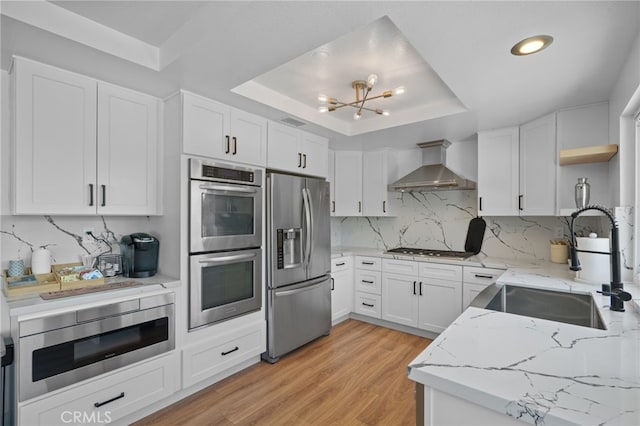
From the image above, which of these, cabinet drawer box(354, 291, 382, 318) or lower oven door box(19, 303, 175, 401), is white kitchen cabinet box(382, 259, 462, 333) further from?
lower oven door box(19, 303, 175, 401)

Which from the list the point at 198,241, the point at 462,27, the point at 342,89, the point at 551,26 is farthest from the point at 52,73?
the point at 551,26

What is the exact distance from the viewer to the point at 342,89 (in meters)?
2.60

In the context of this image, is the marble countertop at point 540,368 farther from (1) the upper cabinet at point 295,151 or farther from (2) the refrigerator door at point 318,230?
(1) the upper cabinet at point 295,151

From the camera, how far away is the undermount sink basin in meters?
1.90

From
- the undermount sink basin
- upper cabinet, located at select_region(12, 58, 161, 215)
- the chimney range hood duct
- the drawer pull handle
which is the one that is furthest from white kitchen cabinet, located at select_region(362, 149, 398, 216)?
the drawer pull handle

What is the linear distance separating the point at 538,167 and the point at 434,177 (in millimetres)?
997

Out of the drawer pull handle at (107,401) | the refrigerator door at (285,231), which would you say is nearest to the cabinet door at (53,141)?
the drawer pull handle at (107,401)

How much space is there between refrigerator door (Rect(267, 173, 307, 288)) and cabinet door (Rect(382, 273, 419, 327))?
44.2 inches

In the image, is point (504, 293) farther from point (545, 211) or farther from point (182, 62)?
point (182, 62)

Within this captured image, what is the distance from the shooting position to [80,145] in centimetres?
209

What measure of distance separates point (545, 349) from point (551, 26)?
1495mm

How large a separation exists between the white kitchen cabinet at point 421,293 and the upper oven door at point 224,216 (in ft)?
5.67

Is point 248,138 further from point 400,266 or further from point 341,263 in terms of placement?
point 400,266

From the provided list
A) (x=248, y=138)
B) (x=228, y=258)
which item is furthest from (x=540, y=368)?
(x=248, y=138)
